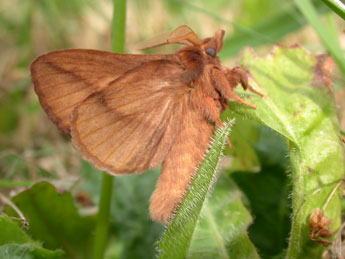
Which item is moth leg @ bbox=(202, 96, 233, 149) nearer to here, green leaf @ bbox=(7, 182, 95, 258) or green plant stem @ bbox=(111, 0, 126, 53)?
green plant stem @ bbox=(111, 0, 126, 53)

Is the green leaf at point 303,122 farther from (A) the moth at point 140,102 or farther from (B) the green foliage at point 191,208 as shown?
(B) the green foliage at point 191,208

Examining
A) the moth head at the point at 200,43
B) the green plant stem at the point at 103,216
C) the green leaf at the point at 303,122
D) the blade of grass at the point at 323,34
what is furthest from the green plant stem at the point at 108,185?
the blade of grass at the point at 323,34

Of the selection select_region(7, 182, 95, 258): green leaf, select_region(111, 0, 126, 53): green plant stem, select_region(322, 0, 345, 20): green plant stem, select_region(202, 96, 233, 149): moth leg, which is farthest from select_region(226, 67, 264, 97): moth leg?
select_region(7, 182, 95, 258): green leaf

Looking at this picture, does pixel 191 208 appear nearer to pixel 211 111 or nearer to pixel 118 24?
pixel 211 111

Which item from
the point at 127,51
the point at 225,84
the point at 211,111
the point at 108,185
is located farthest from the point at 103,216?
the point at 127,51

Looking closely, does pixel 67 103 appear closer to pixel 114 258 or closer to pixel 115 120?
pixel 115 120

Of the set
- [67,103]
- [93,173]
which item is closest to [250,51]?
[67,103]
